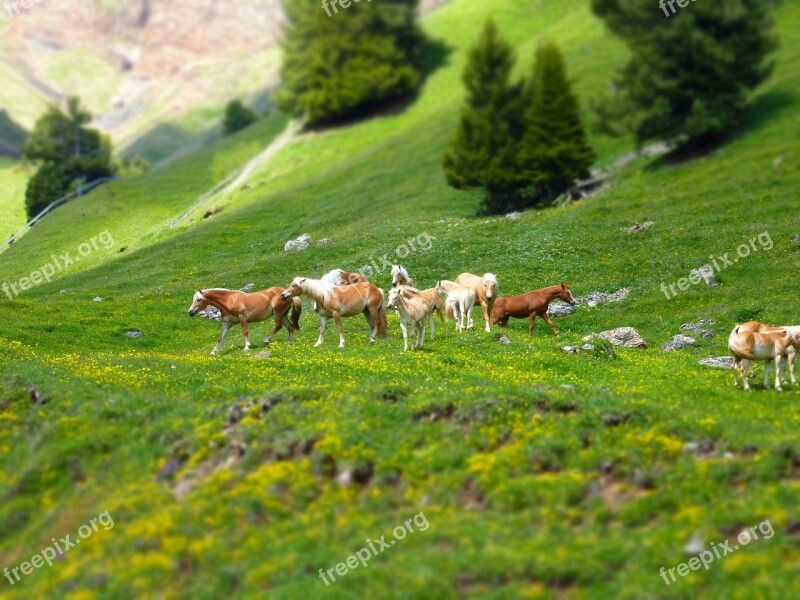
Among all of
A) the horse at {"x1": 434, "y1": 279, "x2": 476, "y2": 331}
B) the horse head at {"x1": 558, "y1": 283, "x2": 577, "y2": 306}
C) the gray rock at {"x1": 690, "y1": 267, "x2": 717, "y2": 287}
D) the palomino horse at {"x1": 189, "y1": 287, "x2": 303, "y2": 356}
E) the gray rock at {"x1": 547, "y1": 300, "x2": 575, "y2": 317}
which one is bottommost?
the gray rock at {"x1": 690, "y1": 267, "x2": 717, "y2": 287}

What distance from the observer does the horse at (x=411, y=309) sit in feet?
86.6

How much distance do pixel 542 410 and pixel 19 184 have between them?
98.1 metres

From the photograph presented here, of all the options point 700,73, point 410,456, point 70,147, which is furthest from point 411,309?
point 70,147

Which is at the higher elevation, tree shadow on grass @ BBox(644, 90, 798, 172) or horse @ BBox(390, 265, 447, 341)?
horse @ BBox(390, 265, 447, 341)

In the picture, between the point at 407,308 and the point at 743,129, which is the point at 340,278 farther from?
the point at 743,129

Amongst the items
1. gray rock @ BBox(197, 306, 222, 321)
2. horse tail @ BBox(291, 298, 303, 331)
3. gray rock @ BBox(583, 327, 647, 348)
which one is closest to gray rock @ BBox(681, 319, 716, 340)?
gray rock @ BBox(583, 327, 647, 348)

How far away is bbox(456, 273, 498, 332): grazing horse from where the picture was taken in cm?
3142

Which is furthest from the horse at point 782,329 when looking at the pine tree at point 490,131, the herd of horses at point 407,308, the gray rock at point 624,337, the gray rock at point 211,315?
the pine tree at point 490,131

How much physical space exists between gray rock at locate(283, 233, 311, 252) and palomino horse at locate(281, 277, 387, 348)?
70.4 ft

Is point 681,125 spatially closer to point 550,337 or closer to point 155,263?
point 550,337

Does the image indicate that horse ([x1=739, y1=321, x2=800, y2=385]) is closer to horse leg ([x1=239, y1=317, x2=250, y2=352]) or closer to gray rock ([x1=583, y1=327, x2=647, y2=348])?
gray rock ([x1=583, y1=327, x2=647, y2=348])

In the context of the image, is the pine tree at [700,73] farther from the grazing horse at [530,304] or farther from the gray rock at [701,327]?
the grazing horse at [530,304]

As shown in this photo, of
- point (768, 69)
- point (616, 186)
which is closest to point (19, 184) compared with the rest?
point (616, 186)

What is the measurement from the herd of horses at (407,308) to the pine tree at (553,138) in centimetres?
2550
